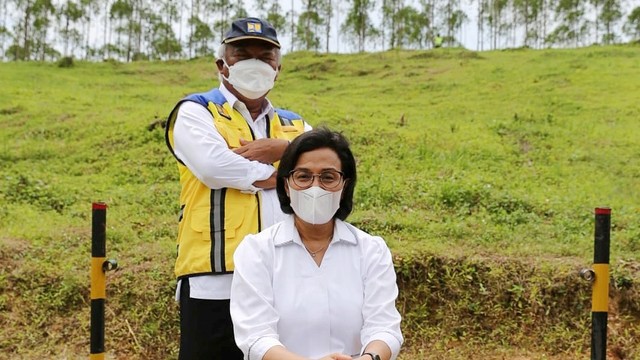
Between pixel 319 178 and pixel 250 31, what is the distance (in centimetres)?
68

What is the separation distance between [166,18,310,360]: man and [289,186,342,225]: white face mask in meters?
0.27

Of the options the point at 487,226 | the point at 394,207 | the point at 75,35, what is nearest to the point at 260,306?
the point at 487,226

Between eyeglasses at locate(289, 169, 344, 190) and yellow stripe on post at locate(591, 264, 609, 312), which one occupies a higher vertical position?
eyeglasses at locate(289, 169, 344, 190)

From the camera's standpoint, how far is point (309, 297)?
191 cm

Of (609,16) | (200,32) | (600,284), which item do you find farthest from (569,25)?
→ (600,284)

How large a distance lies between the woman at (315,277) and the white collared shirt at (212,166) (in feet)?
0.55

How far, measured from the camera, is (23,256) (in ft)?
16.5

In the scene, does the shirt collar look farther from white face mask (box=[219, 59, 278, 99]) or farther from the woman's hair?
white face mask (box=[219, 59, 278, 99])

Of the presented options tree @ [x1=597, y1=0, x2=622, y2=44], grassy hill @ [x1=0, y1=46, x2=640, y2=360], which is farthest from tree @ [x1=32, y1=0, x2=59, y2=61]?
tree @ [x1=597, y1=0, x2=622, y2=44]

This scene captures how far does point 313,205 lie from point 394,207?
450cm

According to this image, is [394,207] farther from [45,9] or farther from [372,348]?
[45,9]

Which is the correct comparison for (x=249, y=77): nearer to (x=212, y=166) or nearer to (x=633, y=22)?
(x=212, y=166)

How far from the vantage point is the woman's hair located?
80.6 inches

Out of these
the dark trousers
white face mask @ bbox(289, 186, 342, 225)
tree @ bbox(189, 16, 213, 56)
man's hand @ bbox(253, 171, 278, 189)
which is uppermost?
tree @ bbox(189, 16, 213, 56)
